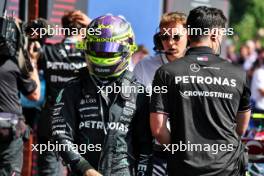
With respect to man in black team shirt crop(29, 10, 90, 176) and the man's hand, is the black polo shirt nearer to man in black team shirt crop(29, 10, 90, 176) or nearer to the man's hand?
the man's hand

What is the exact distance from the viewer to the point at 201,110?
472cm

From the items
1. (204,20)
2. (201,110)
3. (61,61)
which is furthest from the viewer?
(61,61)

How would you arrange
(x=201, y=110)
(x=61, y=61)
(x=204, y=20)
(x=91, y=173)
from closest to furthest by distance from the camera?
(x=91, y=173) → (x=201, y=110) → (x=204, y=20) → (x=61, y=61)

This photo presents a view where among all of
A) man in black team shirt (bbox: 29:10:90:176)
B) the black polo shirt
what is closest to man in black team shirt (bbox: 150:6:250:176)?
the black polo shirt

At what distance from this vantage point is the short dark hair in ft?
16.1

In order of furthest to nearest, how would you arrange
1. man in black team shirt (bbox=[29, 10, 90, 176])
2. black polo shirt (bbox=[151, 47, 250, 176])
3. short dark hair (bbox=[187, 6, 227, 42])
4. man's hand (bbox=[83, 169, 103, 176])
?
1. man in black team shirt (bbox=[29, 10, 90, 176])
2. short dark hair (bbox=[187, 6, 227, 42])
3. black polo shirt (bbox=[151, 47, 250, 176])
4. man's hand (bbox=[83, 169, 103, 176])

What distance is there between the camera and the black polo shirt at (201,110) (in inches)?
186

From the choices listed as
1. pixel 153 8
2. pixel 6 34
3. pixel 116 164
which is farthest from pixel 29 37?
pixel 153 8

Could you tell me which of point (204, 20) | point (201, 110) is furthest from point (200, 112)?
point (204, 20)

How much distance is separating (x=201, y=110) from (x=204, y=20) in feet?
2.02

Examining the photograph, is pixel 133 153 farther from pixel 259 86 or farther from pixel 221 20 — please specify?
pixel 259 86

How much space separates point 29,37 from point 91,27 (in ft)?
7.34

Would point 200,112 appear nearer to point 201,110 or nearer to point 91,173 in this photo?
point 201,110

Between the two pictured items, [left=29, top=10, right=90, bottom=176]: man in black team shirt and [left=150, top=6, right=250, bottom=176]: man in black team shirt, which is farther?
[left=29, top=10, right=90, bottom=176]: man in black team shirt
